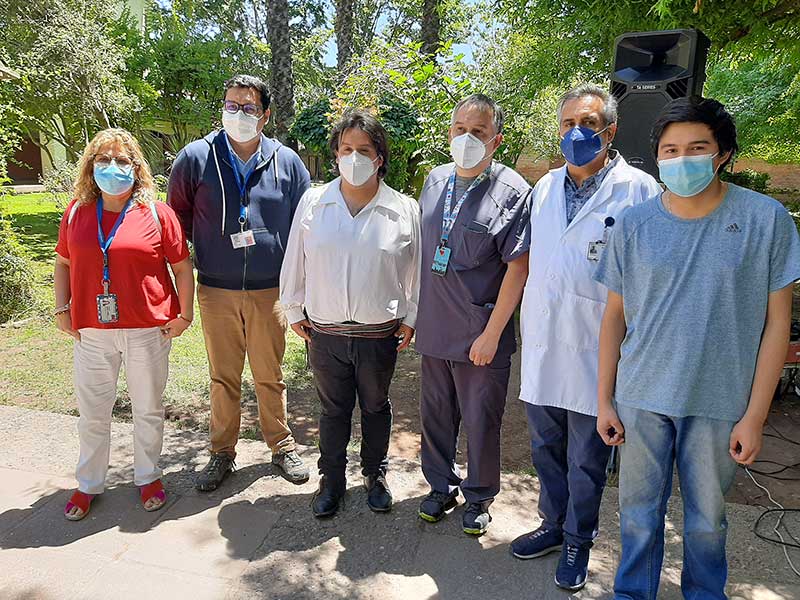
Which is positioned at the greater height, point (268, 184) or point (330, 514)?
point (268, 184)

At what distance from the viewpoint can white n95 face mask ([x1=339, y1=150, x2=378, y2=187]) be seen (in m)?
2.83

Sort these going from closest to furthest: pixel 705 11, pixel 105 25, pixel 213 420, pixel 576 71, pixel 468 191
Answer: pixel 468 191 < pixel 213 420 < pixel 705 11 < pixel 576 71 < pixel 105 25

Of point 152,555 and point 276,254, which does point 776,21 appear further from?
point 152,555

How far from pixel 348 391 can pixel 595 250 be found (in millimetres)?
1390

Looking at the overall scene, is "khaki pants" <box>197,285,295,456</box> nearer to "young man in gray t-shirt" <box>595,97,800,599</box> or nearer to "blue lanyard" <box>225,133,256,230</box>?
"blue lanyard" <box>225,133,256,230</box>

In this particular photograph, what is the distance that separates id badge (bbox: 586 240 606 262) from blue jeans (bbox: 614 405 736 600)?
1.92 ft

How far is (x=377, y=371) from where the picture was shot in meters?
2.99

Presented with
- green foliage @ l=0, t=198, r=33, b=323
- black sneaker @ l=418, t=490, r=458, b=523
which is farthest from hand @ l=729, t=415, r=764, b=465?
green foliage @ l=0, t=198, r=33, b=323

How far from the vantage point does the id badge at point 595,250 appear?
7.92 feet

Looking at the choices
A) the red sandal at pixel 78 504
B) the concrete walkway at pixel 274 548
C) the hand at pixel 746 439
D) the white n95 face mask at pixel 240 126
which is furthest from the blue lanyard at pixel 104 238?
the hand at pixel 746 439

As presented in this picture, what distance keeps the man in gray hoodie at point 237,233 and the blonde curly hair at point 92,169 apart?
0.22 metres

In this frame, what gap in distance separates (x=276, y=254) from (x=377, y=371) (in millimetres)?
845

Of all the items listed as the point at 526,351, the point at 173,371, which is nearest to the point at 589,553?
the point at 526,351

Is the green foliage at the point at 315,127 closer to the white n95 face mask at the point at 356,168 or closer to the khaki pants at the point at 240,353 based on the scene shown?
the khaki pants at the point at 240,353
